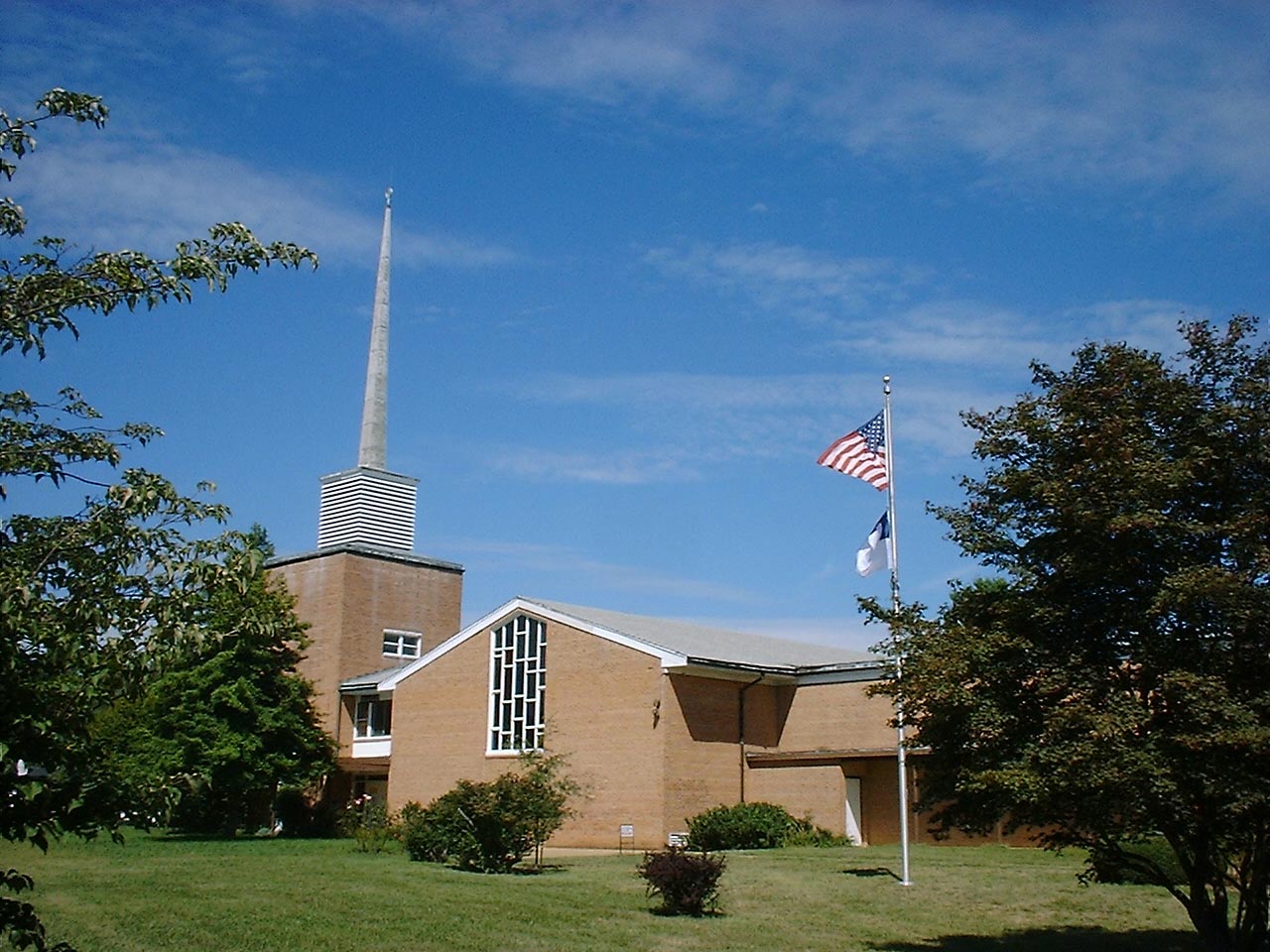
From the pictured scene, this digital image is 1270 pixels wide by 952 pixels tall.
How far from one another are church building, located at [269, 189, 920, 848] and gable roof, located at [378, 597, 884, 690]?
85mm

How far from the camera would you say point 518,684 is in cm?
4088

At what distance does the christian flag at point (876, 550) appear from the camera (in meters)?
25.5

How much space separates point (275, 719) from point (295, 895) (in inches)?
956

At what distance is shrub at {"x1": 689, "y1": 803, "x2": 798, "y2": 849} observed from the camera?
1351 inches

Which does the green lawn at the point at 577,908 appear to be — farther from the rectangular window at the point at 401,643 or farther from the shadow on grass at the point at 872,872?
the rectangular window at the point at 401,643

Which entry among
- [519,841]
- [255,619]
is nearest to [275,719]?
[519,841]

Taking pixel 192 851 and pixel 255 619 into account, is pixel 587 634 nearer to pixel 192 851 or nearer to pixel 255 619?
pixel 192 851

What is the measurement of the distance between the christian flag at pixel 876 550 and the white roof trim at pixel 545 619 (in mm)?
11141

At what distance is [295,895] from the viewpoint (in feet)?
A: 66.1

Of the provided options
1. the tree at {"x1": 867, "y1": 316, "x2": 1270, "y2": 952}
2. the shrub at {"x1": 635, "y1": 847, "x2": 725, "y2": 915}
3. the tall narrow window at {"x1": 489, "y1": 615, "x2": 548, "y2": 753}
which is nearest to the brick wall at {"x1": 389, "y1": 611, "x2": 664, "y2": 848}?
the tall narrow window at {"x1": 489, "y1": 615, "x2": 548, "y2": 753}

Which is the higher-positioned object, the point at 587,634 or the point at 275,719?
the point at 587,634

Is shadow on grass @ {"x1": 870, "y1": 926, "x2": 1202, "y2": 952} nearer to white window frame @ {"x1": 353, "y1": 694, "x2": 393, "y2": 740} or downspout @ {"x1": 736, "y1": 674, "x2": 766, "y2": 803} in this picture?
downspout @ {"x1": 736, "y1": 674, "x2": 766, "y2": 803}

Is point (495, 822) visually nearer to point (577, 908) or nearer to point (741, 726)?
point (577, 908)

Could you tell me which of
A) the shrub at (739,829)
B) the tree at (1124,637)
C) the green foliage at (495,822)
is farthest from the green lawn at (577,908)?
the shrub at (739,829)
